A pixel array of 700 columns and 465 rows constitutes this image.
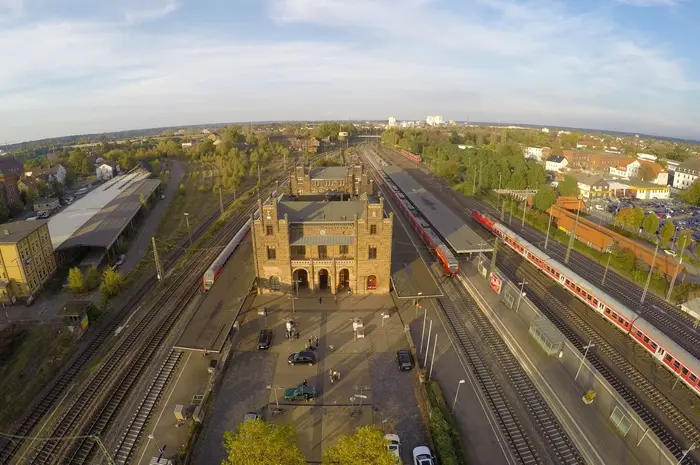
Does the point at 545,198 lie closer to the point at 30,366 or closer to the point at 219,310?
the point at 219,310

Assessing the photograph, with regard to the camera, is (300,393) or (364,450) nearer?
(364,450)

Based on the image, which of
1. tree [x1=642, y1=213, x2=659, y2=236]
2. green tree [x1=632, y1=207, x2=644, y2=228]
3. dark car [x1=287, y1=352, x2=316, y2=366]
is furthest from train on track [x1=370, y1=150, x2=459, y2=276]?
tree [x1=642, y1=213, x2=659, y2=236]

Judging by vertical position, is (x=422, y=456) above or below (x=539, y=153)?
below

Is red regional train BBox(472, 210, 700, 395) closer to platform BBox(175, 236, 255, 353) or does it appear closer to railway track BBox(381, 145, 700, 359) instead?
railway track BBox(381, 145, 700, 359)

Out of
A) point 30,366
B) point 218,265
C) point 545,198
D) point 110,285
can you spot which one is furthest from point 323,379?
point 545,198

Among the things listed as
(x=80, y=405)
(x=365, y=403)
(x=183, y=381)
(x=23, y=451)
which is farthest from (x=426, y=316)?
(x=23, y=451)

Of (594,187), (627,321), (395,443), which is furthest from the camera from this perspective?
(594,187)

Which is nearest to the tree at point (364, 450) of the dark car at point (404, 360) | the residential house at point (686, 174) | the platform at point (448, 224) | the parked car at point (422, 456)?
the parked car at point (422, 456)

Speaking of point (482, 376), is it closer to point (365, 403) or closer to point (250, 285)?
point (365, 403)
